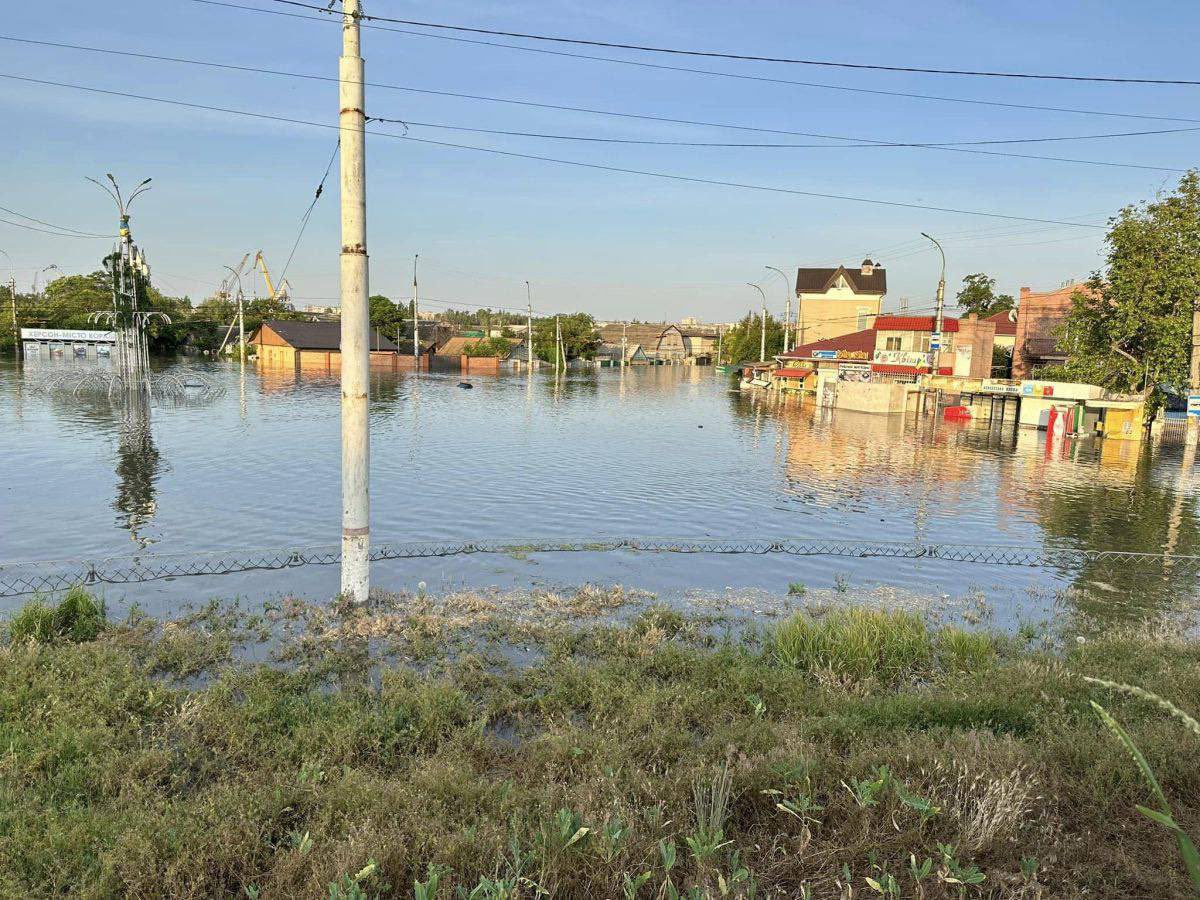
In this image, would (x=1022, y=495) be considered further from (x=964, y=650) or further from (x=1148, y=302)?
(x=1148, y=302)

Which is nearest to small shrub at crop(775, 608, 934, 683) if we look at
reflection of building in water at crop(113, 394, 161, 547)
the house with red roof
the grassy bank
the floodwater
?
the grassy bank

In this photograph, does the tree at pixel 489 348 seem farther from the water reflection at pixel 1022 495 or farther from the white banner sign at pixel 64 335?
the water reflection at pixel 1022 495

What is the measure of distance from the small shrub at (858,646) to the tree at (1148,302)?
3993 cm

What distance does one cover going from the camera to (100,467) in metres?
23.1

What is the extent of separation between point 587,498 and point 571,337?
5650 inches

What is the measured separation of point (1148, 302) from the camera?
133 ft

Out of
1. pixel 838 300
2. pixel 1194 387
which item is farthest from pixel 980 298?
pixel 1194 387

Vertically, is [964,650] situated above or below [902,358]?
below

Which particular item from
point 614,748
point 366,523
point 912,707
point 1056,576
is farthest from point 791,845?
point 1056,576

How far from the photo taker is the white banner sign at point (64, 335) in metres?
82.4

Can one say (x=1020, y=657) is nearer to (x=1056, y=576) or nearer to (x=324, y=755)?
(x=1056, y=576)

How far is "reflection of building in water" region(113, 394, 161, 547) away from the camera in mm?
16984

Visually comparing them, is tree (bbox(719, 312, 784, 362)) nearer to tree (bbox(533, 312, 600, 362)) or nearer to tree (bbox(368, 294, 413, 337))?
tree (bbox(533, 312, 600, 362))

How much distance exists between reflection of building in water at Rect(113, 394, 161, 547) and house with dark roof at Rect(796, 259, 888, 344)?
296ft
